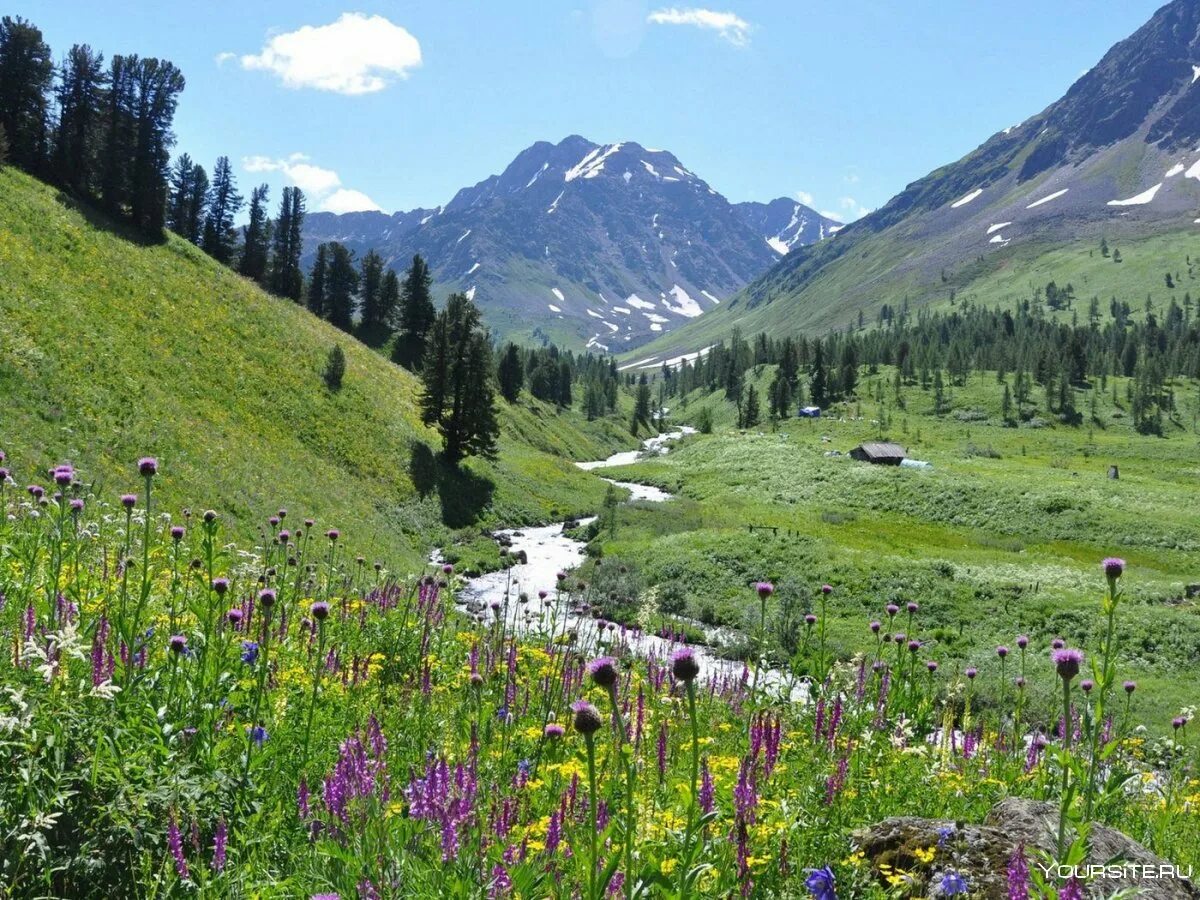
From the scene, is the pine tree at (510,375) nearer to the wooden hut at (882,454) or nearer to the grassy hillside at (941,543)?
the grassy hillside at (941,543)

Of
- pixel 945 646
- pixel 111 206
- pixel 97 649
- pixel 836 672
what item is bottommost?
pixel 945 646

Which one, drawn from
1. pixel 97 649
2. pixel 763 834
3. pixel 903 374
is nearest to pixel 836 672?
pixel 763 834

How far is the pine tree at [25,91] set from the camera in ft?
180

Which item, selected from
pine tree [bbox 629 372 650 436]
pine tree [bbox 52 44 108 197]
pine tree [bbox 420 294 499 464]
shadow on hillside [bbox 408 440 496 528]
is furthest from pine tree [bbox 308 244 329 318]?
pine tree [bbox 629 372 650 436]

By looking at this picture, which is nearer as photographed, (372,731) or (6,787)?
(6,787)

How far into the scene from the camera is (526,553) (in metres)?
39.0

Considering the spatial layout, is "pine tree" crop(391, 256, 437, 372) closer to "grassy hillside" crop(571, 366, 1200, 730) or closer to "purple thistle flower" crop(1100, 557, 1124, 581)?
"grassy hillside" crop(571, 366, 1200, 730)

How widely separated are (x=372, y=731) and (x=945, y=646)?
88.5ft

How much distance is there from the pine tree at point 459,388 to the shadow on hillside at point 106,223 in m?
21.8

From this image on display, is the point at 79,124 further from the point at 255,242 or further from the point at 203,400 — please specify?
the point at 203,400

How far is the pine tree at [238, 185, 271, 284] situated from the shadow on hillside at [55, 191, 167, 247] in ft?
99.2

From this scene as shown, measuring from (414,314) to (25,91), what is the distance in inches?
1836

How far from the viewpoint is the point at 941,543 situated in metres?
48.2

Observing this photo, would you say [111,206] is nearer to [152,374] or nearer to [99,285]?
[99,285]
